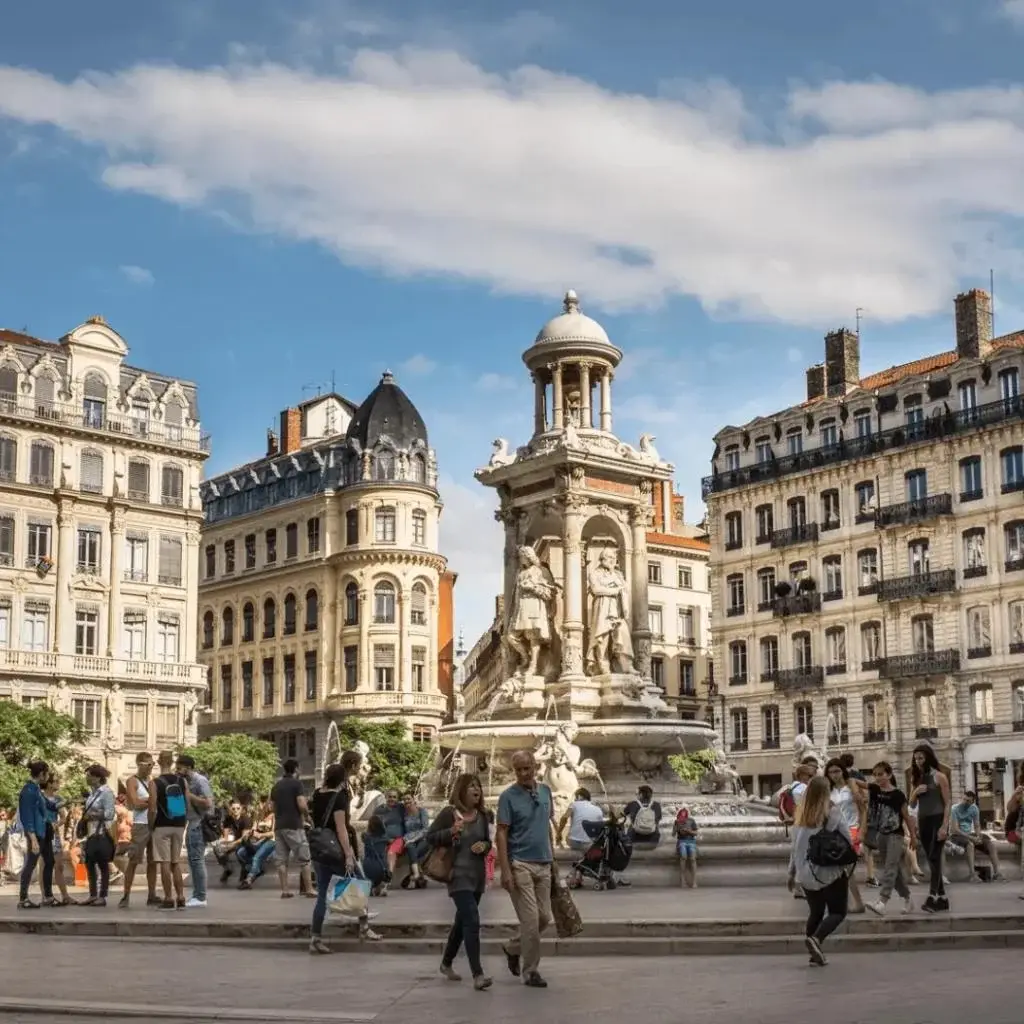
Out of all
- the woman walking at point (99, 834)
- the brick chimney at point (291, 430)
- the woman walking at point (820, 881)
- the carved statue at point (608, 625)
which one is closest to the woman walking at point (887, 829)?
the woman walking at point (820, 881)

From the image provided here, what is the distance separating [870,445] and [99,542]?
3006 centimetres

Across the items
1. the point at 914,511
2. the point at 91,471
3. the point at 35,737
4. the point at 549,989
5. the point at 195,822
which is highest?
the point at 91,471

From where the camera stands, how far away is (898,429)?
64.4m

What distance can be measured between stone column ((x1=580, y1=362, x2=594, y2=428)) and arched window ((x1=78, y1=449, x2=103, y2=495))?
41755 mm

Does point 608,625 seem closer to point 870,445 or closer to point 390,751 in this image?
point 870,445

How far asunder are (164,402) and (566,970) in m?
58.7

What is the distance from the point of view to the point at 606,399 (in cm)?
2925

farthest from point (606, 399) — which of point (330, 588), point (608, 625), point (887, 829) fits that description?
point (330, 588)

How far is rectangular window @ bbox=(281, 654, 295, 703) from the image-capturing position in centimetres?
8188

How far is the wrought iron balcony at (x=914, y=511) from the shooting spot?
6209 centimetres

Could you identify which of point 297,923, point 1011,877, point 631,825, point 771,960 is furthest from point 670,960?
point 1011,877

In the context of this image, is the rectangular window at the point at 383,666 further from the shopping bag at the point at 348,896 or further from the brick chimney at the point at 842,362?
the shopping bag at the point at 348,896

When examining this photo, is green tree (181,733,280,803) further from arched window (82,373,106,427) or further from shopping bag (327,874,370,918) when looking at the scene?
shopping bag (327,874,370,918)

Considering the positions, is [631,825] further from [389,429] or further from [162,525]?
[389,429]
